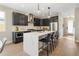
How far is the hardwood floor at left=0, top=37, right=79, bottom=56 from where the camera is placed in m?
1.82

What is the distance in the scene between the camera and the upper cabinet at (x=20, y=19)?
6.39 ft

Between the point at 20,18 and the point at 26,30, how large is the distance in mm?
252

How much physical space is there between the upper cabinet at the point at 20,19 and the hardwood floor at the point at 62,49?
39 centimetres

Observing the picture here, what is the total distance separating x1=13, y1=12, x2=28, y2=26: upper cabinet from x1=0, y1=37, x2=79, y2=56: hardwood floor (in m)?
0.39

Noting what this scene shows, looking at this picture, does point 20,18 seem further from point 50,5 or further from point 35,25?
point 50,5

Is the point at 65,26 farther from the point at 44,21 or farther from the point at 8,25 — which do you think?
the point at 8,25

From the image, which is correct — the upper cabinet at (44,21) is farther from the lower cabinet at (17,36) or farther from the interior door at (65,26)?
the lower cabinet at (17,36)

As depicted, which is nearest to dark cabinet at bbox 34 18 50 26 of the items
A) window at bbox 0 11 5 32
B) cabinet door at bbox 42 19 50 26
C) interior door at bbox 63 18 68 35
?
cabinet door at bbox 42 19 50 26

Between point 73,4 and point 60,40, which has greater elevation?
point 73,4

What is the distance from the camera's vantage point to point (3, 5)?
5.73 feet

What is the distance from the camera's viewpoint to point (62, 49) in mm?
2027

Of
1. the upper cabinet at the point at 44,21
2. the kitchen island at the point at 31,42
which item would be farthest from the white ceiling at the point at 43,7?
the kitchen island at the point at 31,42

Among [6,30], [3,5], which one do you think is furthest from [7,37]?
[3,5]

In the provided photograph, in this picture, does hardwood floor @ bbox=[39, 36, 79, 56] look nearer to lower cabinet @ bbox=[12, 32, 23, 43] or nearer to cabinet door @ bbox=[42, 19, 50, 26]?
cabinet door @ bbox=[42, 19, 50, 26]
